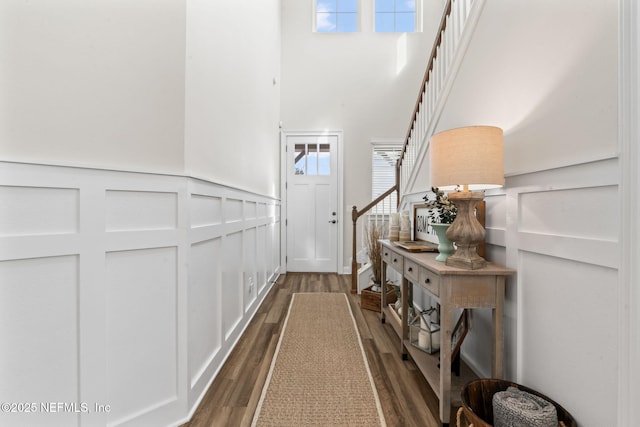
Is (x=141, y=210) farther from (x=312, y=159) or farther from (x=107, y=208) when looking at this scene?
(x=312, y=159)

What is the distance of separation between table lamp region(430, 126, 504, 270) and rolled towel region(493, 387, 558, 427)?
0.52 m

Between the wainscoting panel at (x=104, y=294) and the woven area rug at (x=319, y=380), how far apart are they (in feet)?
1.35

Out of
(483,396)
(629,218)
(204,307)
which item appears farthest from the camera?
(204,307)

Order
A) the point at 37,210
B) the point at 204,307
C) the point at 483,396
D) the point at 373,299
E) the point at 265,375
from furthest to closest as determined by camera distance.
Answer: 1. the point at 373,299
2. the point at 265,375
3. the point at 204,307
4. the point at 483,396
5. the point at 37,210

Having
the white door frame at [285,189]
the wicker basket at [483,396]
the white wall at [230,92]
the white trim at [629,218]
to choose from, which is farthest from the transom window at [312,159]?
the white trim at [629,218]

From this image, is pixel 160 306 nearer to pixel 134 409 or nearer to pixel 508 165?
pixel 134 409

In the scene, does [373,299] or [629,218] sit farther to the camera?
[373,299]

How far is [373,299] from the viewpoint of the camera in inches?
111

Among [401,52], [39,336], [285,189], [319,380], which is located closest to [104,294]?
[39,336]

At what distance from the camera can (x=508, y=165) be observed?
4.75 ft

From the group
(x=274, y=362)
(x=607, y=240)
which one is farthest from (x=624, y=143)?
(x=274, y=362)

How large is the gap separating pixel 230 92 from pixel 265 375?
6.14 feet

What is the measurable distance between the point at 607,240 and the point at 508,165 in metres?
0.61

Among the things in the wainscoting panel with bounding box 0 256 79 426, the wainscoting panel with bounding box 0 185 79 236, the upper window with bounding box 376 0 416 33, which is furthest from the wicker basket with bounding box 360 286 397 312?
the upper window with bounding box 376 0 416 33
